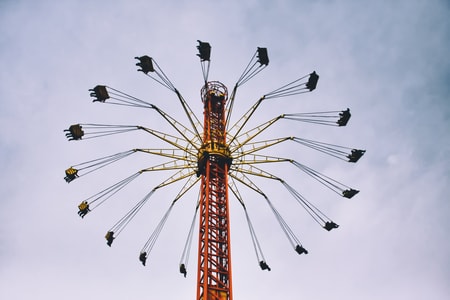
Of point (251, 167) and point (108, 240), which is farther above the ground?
point (251, 167)

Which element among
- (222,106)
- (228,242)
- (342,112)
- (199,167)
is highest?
(222,106)

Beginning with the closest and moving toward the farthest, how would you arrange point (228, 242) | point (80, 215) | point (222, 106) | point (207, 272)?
point (207, 272) < point (228, 242) < point (80, 215) < point (222, 106)

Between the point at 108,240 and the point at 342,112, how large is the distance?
17.5m

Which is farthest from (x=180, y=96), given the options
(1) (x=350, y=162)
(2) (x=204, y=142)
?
(1) (x=350, y=162)

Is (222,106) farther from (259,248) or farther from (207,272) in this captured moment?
(207,272)

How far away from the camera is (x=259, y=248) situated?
29.3m

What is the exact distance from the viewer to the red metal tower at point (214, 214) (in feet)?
80.0

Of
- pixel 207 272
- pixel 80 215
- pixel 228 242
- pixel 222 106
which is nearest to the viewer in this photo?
pixel 207 272

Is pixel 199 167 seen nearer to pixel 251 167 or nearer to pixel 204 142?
pixel 204 142

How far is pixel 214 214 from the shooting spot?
2736 cm

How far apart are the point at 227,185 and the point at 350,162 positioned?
856 centimetres

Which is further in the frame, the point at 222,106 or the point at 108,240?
the point at 222,106

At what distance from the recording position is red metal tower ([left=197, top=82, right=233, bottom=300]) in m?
24.4

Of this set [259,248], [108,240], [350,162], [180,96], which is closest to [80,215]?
[108,240]
